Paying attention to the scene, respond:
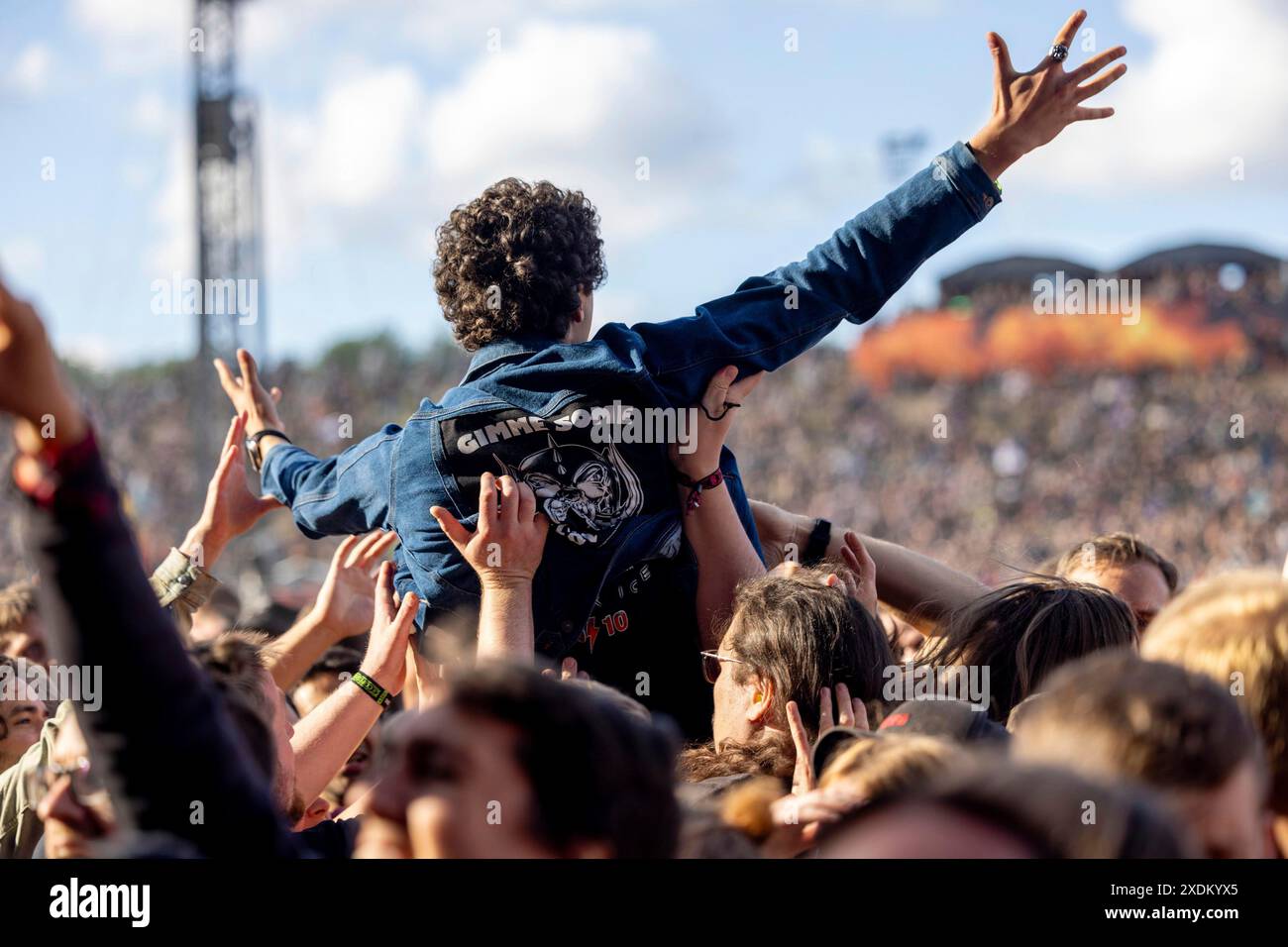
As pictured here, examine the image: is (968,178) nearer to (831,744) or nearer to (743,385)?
(743,385)

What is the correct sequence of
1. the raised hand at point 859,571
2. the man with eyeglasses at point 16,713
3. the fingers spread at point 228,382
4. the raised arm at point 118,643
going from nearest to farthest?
the raised arm at point 118,643 < the raised hand at point 859,571 < the man with eyeglasses at point 16,713 < the fingers spread at point 228,382

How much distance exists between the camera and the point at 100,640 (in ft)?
4.53

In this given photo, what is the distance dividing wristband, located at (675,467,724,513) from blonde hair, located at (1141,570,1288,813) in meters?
0.94

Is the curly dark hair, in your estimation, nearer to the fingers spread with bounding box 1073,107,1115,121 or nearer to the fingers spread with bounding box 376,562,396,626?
the fingers spread with bounding box 376,562,396,626

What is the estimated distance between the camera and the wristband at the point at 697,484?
2625mm

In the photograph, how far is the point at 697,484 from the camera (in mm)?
2621

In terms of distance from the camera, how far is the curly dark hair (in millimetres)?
2655

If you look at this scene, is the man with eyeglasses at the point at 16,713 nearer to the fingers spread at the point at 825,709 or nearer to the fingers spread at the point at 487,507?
the fingers spread at the point at 487,507

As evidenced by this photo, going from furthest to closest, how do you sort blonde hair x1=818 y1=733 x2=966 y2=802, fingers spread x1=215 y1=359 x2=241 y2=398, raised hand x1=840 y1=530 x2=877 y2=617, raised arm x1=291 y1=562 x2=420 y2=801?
fingers spread x1=215 y1=359 x2=241 y2=398 < raised hand x1=840 y1=530 x2=877 y2=617 < raised arm x1=291 y1=562 x2=420 y2=801 < blonde hair x1=818 y1=733 x2=966 y2=802

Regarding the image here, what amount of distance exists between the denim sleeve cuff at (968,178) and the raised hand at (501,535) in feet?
3.22

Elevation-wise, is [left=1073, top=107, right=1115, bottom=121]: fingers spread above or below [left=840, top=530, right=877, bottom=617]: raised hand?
above

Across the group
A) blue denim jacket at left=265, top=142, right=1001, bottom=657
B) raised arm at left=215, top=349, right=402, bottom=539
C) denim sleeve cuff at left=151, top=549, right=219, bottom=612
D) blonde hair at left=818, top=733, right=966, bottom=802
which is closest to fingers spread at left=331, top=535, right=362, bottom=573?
raised arm at left=215, top=349, right=402, bottom=539
